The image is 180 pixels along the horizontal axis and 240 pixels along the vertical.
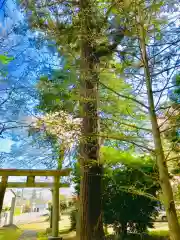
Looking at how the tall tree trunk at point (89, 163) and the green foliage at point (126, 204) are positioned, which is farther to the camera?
the green foliage at point (126, 204)

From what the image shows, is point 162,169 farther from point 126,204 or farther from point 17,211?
point 17,211

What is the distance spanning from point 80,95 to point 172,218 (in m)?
1.90

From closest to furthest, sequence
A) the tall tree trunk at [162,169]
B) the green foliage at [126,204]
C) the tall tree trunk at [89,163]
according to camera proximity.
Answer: the tall tree trunk at [162,169] < the tall tree trunk at [89,163] < the green foliage at [126,204]

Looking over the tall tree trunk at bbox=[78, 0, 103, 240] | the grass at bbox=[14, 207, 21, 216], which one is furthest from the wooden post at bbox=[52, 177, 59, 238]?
the grass at bbox=[14, 207, 21, 216]

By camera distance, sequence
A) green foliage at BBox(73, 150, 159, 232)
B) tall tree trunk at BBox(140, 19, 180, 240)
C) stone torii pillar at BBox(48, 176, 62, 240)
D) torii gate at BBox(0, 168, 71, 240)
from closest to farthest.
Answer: tall tree trunk at BBox(140, 19, 180, 240), green foliage at BBox(73, 150, 159, 232), torii gate at BBox(0, 168, 71, 240), stone torii pillar at BBox(48, 176, 62, 240)

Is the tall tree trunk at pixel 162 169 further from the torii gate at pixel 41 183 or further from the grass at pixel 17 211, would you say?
the grass at pixel 17 211

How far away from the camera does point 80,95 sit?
2.78 metres

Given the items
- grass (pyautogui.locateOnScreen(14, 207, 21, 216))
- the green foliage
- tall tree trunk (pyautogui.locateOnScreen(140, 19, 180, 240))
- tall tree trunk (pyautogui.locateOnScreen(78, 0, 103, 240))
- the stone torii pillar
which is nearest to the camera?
tall tree trunk (pyautogui.locateOnScreen(140, 19, 180, 240))

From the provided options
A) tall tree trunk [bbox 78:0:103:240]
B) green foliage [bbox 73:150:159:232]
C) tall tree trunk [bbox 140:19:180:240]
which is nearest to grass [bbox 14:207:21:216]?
green foliage [bbox 73:150:159:232]

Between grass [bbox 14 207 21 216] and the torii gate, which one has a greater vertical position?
the torii gate

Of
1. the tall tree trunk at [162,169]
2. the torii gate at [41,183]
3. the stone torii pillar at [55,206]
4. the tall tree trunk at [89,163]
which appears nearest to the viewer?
the tall tree trunk at [162,169]

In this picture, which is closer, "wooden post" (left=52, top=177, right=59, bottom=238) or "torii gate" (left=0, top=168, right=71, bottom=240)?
"torii gate" (left=0, top=168, right=71, bottom=240)

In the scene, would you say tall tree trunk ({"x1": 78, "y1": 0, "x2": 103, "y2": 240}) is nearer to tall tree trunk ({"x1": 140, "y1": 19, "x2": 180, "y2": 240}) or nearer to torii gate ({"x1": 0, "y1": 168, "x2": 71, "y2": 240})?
tall tree trunk ({"x1": 140, "y1": 19, "x2": 180, "y2": 240})

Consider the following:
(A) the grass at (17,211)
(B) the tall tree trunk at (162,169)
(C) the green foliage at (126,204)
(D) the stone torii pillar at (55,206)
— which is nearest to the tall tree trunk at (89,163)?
(B) the tall tree trunk at (162,169)
